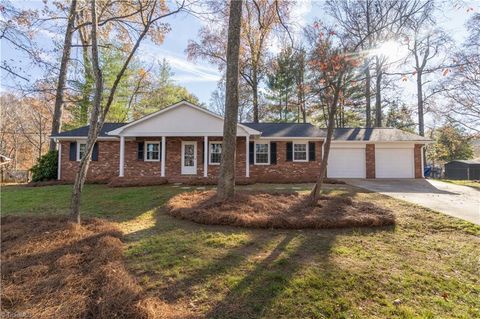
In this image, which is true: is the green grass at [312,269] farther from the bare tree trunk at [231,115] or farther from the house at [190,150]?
the house at [190,150]

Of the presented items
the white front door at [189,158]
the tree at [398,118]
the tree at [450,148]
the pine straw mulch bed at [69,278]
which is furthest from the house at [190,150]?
the tree at [450,148]

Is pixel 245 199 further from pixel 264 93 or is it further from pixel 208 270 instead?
pixel 264 93

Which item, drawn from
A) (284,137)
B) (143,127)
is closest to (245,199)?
Answer: (284,137)

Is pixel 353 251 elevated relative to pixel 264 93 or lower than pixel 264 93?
lower

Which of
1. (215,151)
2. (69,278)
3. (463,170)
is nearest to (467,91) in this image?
(463,170)

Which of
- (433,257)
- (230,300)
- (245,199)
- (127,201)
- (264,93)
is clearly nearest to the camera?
(230,300)

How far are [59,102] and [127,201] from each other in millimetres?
13256

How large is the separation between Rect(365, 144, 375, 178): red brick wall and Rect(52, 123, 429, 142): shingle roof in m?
0.53

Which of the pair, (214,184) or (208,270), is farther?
(214,184)

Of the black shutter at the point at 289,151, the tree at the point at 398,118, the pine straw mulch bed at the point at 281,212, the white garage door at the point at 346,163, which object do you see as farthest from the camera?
the tree at the point at 398,118

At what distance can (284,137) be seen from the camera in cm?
1566

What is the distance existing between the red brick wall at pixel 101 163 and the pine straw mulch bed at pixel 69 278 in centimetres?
1118

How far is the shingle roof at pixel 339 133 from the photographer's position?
16125mm

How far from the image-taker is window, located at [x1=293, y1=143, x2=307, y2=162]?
15852 millimetres
